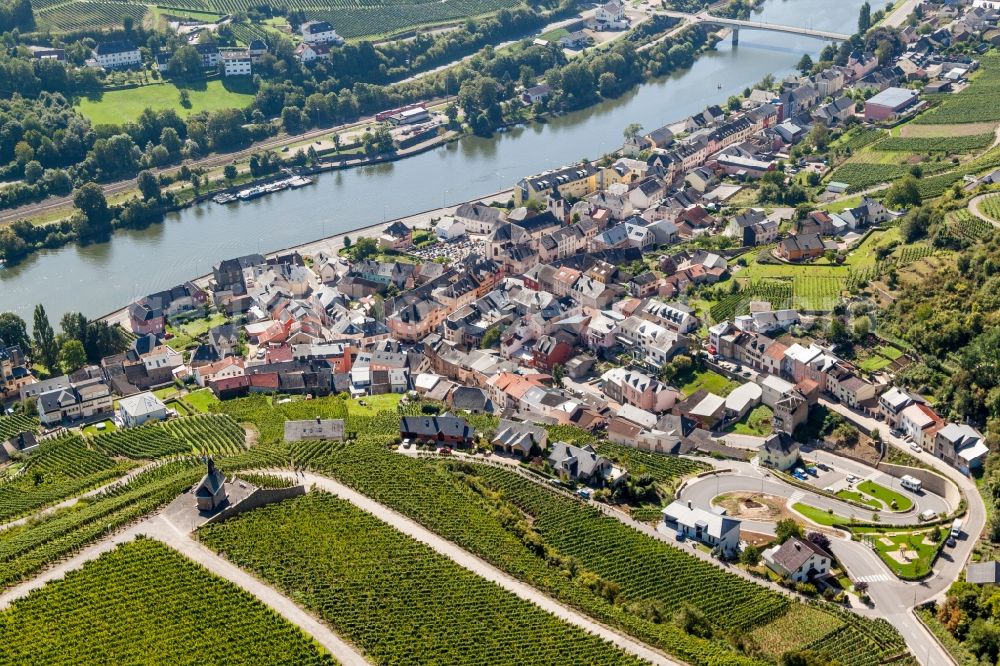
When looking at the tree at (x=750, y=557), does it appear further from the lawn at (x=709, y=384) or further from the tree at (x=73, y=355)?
the tree at (x=73, y=355)

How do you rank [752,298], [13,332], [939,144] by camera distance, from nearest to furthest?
[13,332] < [752,298] < [939,144]

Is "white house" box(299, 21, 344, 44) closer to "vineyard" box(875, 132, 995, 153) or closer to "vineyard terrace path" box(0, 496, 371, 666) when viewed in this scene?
"vineyard" box(875, 132, 995, 153)

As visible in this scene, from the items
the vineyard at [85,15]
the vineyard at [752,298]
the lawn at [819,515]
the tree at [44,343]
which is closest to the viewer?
the lawn at [819,515]

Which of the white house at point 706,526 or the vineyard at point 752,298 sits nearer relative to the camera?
the white house at point 706,526

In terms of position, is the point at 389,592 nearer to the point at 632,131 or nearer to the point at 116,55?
the point at 632,131

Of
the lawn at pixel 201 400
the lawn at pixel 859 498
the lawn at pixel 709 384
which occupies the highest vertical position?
the lawn at pixel 201 400

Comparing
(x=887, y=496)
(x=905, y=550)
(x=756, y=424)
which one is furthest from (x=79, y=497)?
(x=887, y=496)

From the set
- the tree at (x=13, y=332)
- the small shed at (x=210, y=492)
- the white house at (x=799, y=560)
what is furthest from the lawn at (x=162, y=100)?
the white house at (x=799, y=560)
